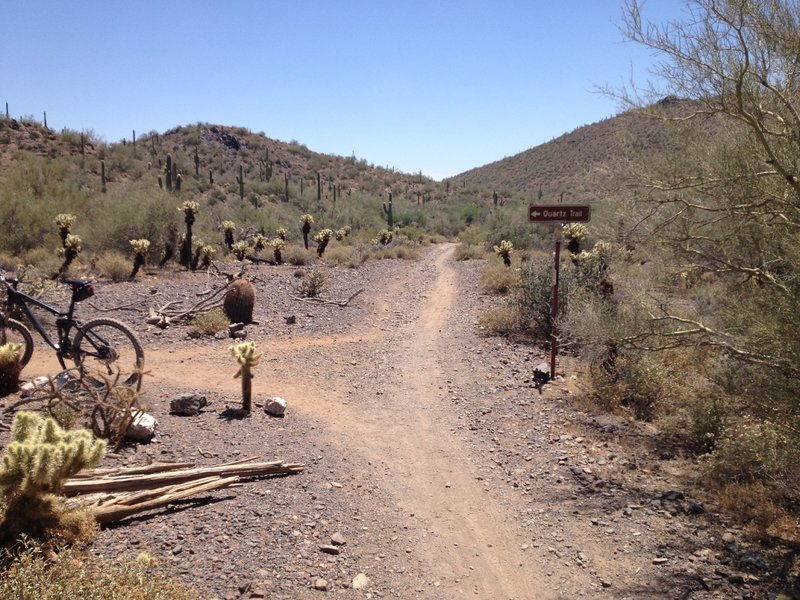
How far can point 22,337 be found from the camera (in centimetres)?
792

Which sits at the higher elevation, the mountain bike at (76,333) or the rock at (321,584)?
the mountain bike at (76,333)

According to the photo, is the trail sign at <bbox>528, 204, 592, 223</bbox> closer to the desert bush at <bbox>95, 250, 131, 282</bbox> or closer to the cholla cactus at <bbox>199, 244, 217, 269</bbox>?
the desert bush at <bbox>95, 250, 131, 282</bbox>

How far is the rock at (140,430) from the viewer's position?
592 cm

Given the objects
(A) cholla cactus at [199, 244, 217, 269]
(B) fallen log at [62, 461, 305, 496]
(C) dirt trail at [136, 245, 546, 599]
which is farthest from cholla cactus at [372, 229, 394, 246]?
(B) fallen log at [62, 461, 305, 496]

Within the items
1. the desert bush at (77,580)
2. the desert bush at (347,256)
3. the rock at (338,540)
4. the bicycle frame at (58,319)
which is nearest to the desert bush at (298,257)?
the desert bush at (347,256)

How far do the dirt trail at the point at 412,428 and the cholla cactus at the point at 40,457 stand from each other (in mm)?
2435

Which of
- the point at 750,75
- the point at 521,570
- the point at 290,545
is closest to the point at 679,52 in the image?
the point at 750,75

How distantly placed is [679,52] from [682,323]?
104 inches

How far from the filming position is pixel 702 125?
584 cm

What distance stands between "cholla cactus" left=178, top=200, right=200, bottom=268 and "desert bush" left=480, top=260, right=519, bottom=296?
956 cm

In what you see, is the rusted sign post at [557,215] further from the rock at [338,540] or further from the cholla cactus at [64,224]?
the cholla cactus at [64,224]

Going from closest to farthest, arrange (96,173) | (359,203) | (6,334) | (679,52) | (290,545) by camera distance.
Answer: (290,545), (679,52), (6,334), (96,173), (359,203)

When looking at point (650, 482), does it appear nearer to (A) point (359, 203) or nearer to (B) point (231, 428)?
(B) point (231, 428)

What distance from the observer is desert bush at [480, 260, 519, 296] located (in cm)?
1712
